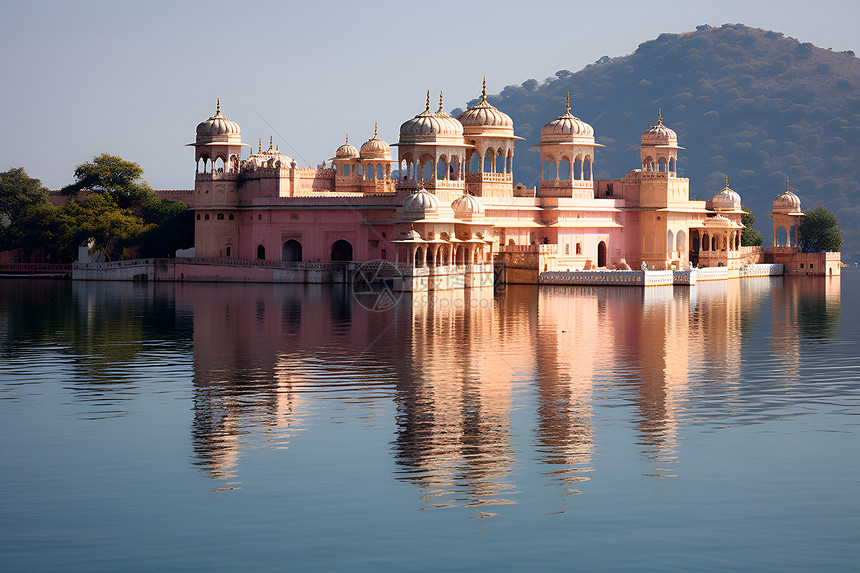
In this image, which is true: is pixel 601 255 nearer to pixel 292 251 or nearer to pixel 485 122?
pixel 485 122

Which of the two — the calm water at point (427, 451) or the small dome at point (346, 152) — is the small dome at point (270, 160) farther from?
the calm water at point (427, 451)

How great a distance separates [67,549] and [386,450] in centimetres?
495

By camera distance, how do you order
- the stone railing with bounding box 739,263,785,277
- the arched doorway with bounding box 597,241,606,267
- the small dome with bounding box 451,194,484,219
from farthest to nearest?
the stone railing with bounding box 739,263,785,277 → the arched doorway with bounding box 597,241,606,267 → the small dome with bounding box 451,194,484,219

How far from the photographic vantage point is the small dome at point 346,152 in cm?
6881

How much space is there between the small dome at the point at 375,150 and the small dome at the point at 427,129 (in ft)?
38.6

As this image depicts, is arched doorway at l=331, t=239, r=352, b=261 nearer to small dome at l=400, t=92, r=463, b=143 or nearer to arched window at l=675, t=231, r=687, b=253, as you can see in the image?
small dome at l=400, t=92, r=463, b=143

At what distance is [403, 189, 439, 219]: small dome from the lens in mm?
47719

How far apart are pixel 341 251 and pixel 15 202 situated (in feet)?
66.9

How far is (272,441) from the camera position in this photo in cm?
1611

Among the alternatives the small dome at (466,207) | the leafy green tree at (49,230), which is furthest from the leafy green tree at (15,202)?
the small dome at (466,207)

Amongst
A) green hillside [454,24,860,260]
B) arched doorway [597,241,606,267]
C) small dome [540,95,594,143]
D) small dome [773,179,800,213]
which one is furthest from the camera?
green hillside [454,24,860,260]

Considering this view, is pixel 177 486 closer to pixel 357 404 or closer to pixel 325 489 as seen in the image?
pixel 325 489

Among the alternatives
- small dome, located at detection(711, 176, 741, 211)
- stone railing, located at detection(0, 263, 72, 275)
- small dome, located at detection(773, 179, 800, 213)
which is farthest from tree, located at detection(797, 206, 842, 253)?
stone railing, located at detection(0, 263, 72, 275)

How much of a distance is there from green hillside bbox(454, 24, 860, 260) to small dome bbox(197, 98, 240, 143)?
295 feet
